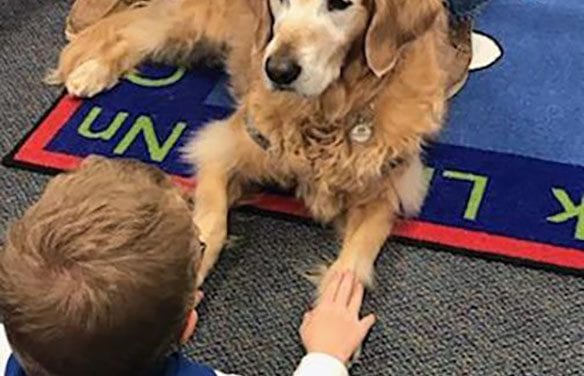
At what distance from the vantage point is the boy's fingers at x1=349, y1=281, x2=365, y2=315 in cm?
187

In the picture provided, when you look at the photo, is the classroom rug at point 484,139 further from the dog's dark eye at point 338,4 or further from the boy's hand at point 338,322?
the dog's dark eye at point 338,4

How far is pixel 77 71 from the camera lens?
2434 millimetres

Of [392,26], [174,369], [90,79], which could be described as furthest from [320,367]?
[90,79]

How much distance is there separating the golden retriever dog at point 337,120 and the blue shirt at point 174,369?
73cm

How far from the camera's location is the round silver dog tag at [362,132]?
2049mm

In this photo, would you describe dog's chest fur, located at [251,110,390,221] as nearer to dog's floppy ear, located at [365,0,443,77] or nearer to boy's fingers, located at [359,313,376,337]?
dog's floppy ear, located at [365,0,443,77]

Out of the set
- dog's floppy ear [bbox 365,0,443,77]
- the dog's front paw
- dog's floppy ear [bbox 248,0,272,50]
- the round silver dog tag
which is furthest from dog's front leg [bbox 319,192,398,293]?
dog's floppy ear [bbox 248,0,272,50]

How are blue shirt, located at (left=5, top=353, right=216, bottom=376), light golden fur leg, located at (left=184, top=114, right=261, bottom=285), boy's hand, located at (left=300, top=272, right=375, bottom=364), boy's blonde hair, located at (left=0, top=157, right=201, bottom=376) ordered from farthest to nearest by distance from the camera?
light golden fur leg, located at (left=184, top=114, right=261, bottom=285) → boy's hand, located at (left=300, top=272, right=375, bottom=364) → blue shirt, located at (left=5, top=353, right=216, bottom=376) → boy's blonde hair, located at (left=0, top=157, right=201, bottom=376)

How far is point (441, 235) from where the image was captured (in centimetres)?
205

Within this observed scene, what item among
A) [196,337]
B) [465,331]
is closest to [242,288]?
[196,337]

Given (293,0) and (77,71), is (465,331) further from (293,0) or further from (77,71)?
(77,71)

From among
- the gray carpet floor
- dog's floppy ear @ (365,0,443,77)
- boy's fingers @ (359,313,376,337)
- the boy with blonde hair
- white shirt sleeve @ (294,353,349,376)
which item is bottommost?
the gray carpet floor

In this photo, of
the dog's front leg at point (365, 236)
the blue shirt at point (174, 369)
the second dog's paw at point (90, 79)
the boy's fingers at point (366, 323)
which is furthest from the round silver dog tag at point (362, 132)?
the blue shirt at point (174, 369)

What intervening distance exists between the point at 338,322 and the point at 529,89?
885 millimetres
